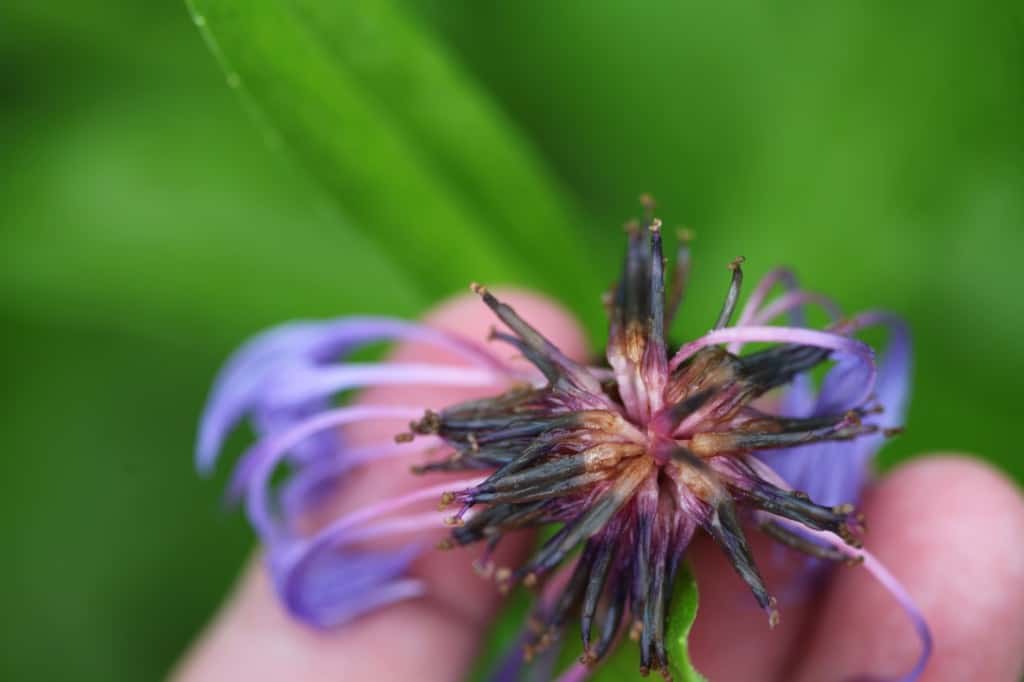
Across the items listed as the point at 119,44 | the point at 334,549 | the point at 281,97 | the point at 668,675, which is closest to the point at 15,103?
the point at 119,44

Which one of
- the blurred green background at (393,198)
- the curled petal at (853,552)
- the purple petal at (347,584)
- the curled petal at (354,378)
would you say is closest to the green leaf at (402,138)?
the blurred green background at (393,198)

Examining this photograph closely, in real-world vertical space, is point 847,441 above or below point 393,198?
below

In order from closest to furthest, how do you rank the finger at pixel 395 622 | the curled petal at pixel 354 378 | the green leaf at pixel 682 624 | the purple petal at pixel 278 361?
the green leaf at pixel 682 624 < the curled petal at pixel 354 378 < the purple petal at pixel 278 361 < the finger at pixel 395 622

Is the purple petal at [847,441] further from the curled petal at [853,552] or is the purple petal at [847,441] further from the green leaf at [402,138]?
the green leaf at [402,138]

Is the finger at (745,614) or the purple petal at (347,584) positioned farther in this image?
the purple petal at (347,584)

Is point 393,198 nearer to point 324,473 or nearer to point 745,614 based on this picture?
point 324,473

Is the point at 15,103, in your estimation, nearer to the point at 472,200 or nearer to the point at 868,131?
the point at 472,200

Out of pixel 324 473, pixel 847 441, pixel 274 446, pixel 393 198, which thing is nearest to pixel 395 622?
pixel 324 473
